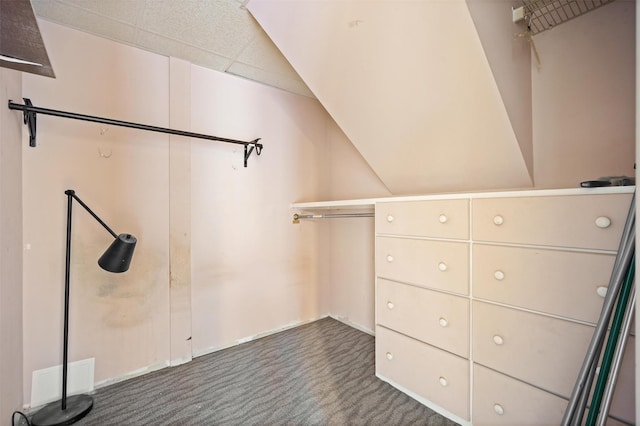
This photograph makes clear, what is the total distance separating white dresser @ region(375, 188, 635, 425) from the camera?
1.05 meters

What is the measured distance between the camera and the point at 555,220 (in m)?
1.12

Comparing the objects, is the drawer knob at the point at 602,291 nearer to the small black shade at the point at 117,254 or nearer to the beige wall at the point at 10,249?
the small black shade at the point at 117,254

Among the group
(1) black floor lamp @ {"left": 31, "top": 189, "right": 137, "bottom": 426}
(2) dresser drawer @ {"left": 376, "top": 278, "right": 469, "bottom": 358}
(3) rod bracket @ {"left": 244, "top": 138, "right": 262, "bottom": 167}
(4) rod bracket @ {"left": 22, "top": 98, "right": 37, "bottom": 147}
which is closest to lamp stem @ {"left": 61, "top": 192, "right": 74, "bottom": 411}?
(1) black floor lamp @ {"left": 31, "top": 189, "right": 137, "bottom": 426}

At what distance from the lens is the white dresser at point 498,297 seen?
1052mm

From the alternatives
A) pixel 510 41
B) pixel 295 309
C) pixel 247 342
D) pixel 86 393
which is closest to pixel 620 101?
pixel 510 41

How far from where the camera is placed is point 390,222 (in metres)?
1.75

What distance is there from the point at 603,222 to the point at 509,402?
0.91 metres

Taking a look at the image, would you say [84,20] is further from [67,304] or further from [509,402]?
[509,402]

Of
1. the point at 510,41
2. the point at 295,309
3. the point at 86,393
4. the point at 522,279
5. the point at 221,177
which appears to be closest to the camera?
the point at 522,279

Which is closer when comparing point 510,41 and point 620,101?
point 620,101

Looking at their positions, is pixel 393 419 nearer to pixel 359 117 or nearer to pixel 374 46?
pixel 359 117

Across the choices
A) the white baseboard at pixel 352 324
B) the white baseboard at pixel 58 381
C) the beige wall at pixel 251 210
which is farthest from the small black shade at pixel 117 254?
the white baseboard at pixel 352 324

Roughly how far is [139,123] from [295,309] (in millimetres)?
2084

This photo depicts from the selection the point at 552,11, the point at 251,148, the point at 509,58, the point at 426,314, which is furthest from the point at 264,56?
the point at 426,314
